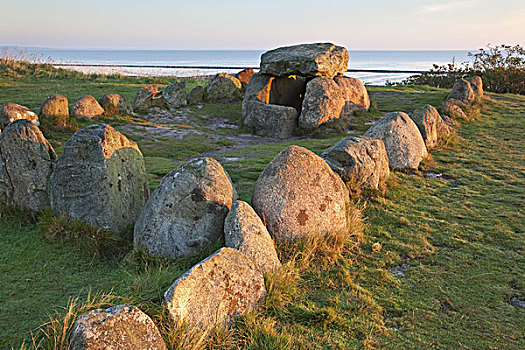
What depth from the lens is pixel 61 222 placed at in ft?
24.0

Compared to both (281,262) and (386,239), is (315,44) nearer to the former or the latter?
(386,239)

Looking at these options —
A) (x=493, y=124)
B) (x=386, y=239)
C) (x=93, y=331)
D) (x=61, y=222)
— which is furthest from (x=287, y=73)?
(x=93, y=331)

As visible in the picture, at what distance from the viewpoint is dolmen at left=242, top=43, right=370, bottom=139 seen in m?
17.8

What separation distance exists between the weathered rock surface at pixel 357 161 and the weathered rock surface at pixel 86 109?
11.2 m

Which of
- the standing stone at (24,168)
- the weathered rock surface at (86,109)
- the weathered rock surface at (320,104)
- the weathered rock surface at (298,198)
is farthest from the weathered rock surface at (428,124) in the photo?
the weathered rock surface at (86,109)

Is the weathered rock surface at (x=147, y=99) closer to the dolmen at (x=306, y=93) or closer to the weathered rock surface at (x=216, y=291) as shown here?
the dolmen at (x=306, y=93)

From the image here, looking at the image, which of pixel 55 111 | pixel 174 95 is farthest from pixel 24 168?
pixel 174 95

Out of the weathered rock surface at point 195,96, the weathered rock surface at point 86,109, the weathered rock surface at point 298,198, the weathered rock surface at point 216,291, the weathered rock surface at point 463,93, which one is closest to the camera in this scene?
the weathered rock surface at point 216,291

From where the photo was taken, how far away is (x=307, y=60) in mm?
18188

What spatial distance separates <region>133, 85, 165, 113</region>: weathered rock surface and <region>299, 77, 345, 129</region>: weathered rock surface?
748 centimetres

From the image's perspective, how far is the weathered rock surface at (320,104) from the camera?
1761 cm

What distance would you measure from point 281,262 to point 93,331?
129 inches

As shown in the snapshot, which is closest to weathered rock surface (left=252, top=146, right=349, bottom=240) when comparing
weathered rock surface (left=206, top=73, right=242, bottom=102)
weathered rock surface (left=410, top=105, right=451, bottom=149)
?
weathered rock surface (left=410, top=105, right=451, bottom=149)

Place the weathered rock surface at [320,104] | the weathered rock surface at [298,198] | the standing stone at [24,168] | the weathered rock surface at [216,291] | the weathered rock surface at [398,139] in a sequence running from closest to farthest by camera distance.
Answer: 1. the weathered rock surface at [216,291]
2. the weathered rock surface at [298,198]
3. the standing stone at [24,168]
4. the weathered rock surface at [398,139]
5. the weathered rock surface at [320,104]
